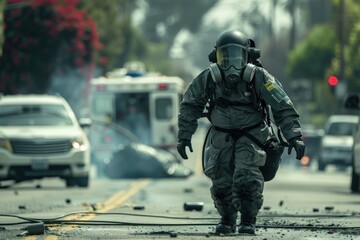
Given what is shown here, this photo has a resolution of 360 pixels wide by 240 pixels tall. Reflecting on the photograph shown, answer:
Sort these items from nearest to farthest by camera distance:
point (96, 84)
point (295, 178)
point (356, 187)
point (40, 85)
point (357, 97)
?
1. point (357, 97)
2. point (356, 187)
3. point (295, 178)
4. point (96, 84)
5. point (40, 85)

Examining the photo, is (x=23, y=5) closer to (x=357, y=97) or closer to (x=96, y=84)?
(x=96, y=84)

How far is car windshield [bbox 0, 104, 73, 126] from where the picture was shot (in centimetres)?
2456

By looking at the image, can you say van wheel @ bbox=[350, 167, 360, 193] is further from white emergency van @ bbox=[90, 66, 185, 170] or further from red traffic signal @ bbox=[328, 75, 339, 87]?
red traffic signal @ bbox=[328, 75, 339, 87]

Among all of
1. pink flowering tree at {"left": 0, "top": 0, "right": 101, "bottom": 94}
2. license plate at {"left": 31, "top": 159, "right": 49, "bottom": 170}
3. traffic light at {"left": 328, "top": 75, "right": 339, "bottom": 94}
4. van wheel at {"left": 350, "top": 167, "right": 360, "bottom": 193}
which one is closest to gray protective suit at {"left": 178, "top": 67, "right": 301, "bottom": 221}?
license plate at {"left": 31, "top": 159, "right": 49, "bottom": 170}

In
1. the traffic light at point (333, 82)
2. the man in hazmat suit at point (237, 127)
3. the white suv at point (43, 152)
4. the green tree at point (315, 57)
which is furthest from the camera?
the green tree at point (315, 57)

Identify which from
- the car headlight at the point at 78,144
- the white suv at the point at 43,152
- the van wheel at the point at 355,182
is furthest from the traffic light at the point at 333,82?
the car headlight at the point at 78,144

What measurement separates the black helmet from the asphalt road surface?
5.21 feet

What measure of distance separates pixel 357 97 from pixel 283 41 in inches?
3099

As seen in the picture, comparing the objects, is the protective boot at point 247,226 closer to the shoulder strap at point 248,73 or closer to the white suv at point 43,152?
the shoulder strap at point 248,73

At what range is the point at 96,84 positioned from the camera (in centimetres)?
3622

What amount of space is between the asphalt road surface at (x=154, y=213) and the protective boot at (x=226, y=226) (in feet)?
0.30

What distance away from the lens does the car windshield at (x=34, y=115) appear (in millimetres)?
24562

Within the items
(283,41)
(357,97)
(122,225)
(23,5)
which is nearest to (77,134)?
(357,97)

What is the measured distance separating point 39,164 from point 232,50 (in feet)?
39.2
